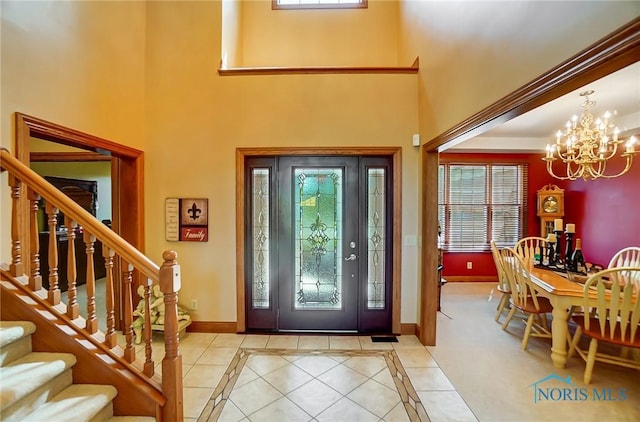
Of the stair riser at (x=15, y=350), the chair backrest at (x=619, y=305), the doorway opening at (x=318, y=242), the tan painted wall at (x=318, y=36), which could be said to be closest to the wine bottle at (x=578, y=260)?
the chair backrest at (x=619, y=305)

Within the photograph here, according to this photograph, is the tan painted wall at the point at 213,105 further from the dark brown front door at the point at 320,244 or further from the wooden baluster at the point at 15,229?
the wooden baluster at the point at 15,229

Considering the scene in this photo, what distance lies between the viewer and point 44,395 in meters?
1.60

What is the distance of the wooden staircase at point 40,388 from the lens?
146 centimetres

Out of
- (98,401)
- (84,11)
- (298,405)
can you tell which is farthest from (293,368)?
(84,11)

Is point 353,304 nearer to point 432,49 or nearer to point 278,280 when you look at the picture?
point 278,280

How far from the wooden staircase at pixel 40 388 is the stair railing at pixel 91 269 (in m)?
0.17

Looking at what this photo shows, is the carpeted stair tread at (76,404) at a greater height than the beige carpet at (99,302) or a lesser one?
greater

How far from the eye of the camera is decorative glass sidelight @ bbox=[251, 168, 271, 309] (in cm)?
346

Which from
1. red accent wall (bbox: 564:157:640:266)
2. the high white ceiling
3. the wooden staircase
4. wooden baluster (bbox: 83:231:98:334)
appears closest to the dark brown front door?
wooden baluster (bbox: 83:231:98:334)

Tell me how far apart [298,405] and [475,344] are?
7.05ft

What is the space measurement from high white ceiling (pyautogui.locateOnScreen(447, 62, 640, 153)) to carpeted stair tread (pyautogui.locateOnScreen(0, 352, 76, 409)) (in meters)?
3.62

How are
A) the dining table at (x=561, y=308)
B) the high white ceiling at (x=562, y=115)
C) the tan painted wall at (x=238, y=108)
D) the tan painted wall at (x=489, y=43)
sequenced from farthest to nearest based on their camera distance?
the tan painted wall at (x=238, y=108), the high white ceiling at (x=562, y=115), the dining table at (x=561, y=308), the tan painted wall at (x=489, y=43)

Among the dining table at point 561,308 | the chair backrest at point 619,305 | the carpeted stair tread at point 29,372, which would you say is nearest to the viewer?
the carpeted stair tread at point 29,372

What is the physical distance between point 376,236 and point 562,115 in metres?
2.97
